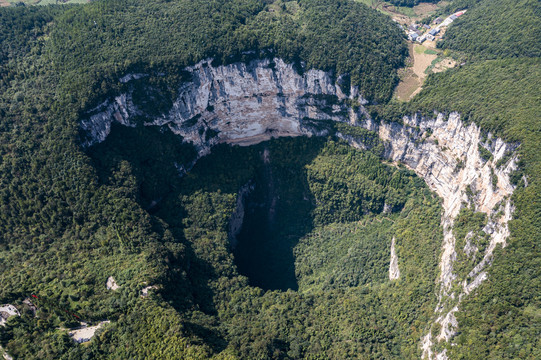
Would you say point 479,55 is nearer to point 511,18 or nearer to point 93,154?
point 511,18

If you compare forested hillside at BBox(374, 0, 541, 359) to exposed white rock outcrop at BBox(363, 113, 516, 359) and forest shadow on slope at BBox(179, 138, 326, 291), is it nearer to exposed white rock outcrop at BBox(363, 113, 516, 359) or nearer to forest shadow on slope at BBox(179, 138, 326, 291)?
Result: exposed white rock outcrop at BBox(363, 113, 516, 359)

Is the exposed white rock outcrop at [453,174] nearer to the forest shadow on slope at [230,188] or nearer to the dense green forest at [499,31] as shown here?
the forest shadow on slope at [230,188]

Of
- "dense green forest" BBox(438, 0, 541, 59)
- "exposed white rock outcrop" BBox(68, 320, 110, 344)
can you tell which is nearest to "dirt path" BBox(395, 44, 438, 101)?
"dense green forest" BBox(438, 0, 541, 59)

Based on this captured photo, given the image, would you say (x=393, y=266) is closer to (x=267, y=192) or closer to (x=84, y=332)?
(x=267, y=192)

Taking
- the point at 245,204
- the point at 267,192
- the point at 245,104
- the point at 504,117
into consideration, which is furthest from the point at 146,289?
the point at 504,117

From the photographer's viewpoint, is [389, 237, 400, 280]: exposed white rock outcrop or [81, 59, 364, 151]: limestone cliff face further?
[81, 59, 364, 151]: limestone cliff face

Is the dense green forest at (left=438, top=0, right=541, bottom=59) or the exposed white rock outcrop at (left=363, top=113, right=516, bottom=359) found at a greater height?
the dense green forest at (left=438, top=0, right=541, bottom=59)

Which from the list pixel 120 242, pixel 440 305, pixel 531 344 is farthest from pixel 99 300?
pixel 531 344
